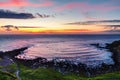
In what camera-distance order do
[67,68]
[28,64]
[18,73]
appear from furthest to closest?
[28,64] → [67,68] → [18,73]

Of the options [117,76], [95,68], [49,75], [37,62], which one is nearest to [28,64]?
[37,62]

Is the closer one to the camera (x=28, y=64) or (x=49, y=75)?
(x=49, y=75)

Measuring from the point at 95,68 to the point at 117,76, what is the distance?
75.3 feet

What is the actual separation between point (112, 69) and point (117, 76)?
21846 mm

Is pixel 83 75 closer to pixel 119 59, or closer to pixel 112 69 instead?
pixel 112 69

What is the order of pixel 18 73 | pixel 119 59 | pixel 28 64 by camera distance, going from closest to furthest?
1. pixel 18 73
2. pixel 28 64
3. pixel 119 59

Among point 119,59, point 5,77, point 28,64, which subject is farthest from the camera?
point 119,59

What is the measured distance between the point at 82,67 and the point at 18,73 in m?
28.4

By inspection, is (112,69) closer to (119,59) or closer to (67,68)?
(67,68)

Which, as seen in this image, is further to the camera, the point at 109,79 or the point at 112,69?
the point at 112,69

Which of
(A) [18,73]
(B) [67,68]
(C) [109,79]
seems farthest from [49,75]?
(B) [67,68]

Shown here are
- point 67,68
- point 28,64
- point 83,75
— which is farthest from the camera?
point 28,64

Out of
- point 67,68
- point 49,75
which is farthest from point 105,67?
point 49,75

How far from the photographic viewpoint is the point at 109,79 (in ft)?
209
